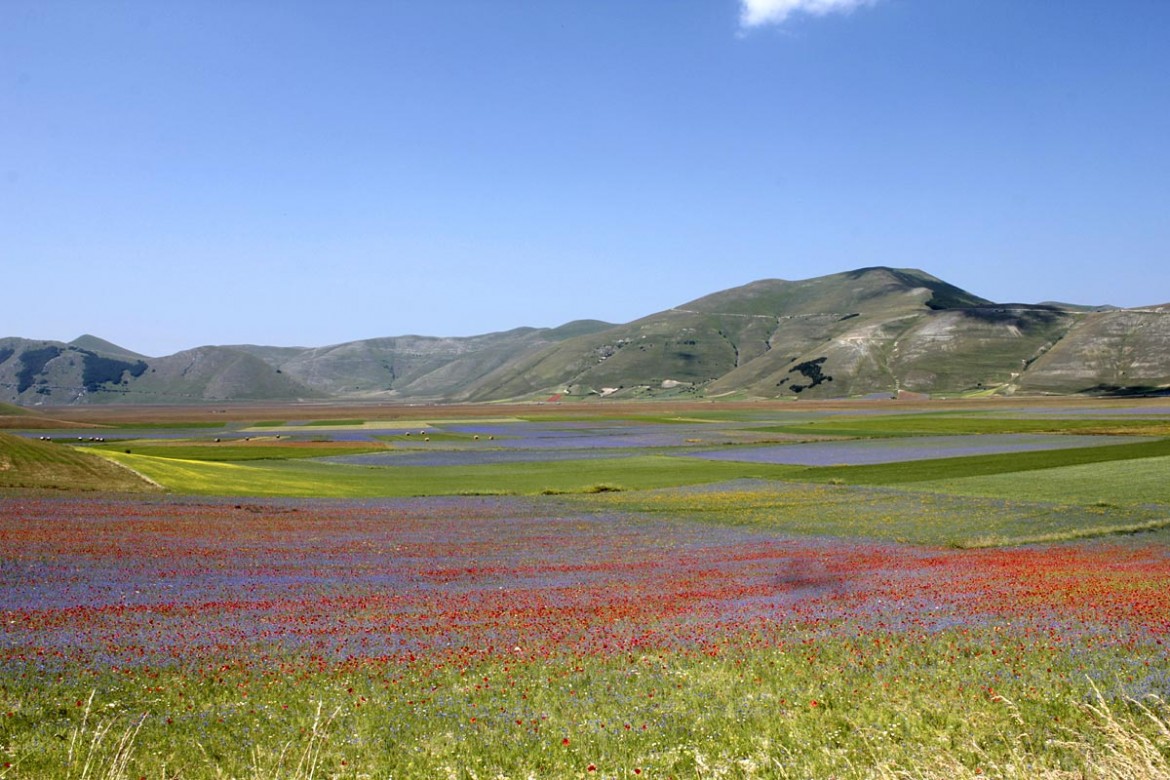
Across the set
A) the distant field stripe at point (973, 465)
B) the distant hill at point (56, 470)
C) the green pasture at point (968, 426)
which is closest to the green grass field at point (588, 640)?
the distant hill at point (56, 470)

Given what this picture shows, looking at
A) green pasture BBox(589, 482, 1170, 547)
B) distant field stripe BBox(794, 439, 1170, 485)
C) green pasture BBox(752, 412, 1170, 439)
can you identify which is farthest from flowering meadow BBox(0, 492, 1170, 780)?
green pasture BBox(752, 412, 1170, 439)

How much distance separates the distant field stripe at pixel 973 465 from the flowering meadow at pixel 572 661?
3184 centimetres

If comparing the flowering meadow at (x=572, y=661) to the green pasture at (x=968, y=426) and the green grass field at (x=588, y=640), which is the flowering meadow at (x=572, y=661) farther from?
the green pasture at (x=968, y=426)

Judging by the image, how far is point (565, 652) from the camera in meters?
18.5

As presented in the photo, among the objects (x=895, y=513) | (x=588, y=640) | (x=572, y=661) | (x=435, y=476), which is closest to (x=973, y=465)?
(x=895, y=513)

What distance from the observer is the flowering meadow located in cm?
1213

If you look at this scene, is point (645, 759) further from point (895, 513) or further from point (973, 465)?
point (973, 465)

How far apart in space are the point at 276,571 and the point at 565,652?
1491cm

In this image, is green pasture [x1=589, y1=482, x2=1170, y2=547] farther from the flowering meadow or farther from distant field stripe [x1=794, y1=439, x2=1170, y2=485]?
distant field stripe [x1=794, y1=439, x2=1170, y2=485]

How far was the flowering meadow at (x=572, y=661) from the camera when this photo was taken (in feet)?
39.8

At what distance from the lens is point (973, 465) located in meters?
71.5

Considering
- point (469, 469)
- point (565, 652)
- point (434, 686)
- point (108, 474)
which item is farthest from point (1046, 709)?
point (469, 469)

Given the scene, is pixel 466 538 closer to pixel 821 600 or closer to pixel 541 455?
pixel 821 600

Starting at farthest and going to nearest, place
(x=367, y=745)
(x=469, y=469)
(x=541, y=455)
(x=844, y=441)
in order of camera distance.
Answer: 1. (x=844, y=441)
2. (x=541, y=455)
3. (x=469, y=469)
4. (x=367, y=745)
